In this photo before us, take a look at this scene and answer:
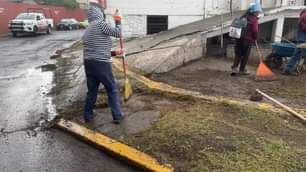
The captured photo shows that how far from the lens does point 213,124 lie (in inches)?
203

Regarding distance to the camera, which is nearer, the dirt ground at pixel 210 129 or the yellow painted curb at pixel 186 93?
the dirt ground at pixel 210 129

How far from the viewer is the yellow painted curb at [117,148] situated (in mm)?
Result: 4152

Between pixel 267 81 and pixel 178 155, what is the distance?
14.7ft

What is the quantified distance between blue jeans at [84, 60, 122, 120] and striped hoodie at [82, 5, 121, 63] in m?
0.11

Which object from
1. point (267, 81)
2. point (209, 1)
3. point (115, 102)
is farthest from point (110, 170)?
point (209, 1)

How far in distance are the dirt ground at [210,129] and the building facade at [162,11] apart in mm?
8653

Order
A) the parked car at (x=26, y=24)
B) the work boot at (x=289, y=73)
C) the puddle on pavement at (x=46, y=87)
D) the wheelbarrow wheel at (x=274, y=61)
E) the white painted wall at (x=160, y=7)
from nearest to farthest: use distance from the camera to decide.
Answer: the puddle on pavement at (x=46, y=87)
the work boot at (x=289, y=73)
the wheelbarrow wheel at (x=274, y=61)
the white painted wall at (x=160, y=7)
the parked car at (x=26, y=24)

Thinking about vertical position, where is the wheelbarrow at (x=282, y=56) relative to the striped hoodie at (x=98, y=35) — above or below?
below

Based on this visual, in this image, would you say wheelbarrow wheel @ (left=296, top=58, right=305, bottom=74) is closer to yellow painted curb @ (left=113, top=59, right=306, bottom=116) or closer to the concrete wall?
yellow painted curb @ (left=113, top=59, right=306, bottom=116)

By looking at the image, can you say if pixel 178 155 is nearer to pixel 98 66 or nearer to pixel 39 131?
pixel 98 66

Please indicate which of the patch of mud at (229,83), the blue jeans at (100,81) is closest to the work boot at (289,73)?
the patch of mud at (229,83)

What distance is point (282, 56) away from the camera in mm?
9383

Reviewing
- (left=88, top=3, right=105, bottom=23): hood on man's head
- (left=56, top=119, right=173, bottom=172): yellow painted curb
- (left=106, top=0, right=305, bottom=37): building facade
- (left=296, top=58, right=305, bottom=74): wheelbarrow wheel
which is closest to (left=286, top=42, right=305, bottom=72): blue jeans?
(left=296, top=58, right=305, bottom=74): wheelbarrow wheel

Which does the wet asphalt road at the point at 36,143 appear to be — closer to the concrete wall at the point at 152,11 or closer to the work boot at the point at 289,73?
the work boot at the point at 289,73
